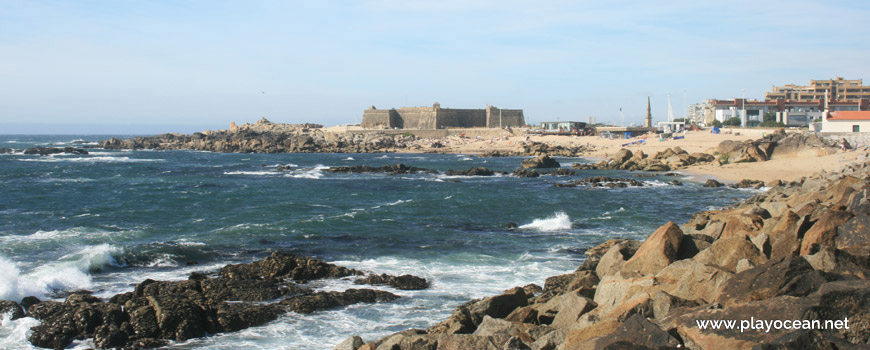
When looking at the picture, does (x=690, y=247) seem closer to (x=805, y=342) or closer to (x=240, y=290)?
(x=805, y=342)

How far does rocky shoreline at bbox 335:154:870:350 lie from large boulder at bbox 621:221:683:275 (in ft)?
0.05

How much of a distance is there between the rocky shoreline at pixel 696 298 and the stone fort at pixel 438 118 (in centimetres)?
7793

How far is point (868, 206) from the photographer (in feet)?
35.3

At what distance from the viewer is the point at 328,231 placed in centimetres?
1967

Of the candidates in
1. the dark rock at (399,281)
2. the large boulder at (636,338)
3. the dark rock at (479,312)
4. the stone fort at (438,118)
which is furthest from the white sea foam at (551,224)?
the stone fort at (438,118)

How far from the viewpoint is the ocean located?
1177 centimetres

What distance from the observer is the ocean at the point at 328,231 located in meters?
11.8

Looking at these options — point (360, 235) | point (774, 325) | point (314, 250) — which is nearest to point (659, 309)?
point (774, 325)

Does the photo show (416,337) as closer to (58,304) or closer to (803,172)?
(58,304)

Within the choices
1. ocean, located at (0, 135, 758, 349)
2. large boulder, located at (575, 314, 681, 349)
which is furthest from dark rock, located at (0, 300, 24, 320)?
large boulder, located at (575, 314, 681, 349)

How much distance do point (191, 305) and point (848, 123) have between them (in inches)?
1670

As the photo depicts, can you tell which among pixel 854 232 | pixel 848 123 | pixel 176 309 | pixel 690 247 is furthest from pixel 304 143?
pixel 854 232

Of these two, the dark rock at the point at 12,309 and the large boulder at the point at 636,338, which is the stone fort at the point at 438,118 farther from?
the large boulder at the point at 636,338

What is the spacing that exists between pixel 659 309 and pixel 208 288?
8.14 meters
